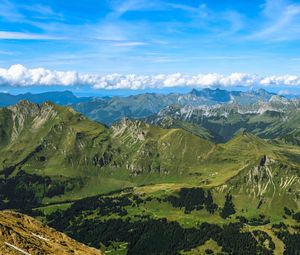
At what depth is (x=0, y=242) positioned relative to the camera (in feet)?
506

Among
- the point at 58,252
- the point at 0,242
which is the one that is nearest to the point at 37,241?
the point at 58,252

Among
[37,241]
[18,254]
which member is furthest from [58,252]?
[18,254]

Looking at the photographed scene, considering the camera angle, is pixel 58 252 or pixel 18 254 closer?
pixel 18 254

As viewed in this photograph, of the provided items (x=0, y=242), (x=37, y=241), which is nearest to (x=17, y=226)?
(x=37, y=241)

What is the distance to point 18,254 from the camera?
Answer: 150000 millimetres

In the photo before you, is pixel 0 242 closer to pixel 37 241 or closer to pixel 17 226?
pixel 37 241

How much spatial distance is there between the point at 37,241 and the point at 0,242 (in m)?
23.3

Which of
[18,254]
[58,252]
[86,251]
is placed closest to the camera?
[18,254]

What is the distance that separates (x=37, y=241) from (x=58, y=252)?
1078 cm

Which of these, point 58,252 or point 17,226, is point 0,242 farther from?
point 17,226

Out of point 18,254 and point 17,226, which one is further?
point 17,226

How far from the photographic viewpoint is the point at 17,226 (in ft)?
631

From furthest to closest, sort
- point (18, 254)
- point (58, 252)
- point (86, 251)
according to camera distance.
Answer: point (86, 251) → point (58, 252) → point (18, 254)

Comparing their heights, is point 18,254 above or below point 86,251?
above
